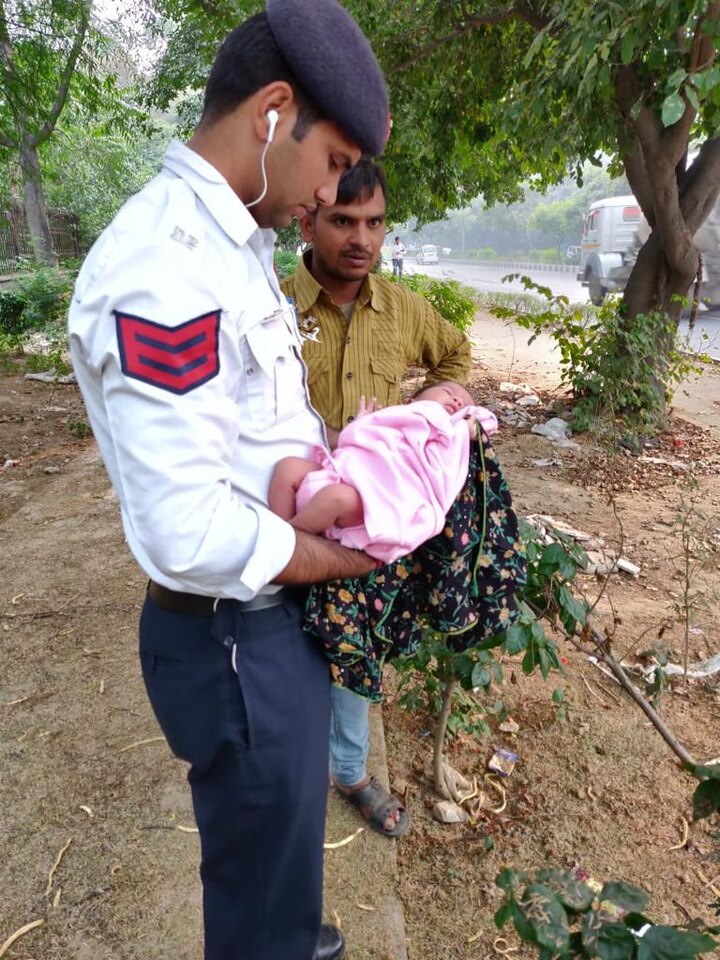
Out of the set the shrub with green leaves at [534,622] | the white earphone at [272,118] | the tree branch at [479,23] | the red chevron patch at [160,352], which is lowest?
the shrub with green leaves at [534,622]

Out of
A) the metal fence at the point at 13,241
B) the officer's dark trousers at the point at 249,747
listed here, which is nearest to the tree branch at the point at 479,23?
the officer's dark trousers at the point at 249,747

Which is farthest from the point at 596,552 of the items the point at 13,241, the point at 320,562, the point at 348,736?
the point at 13,241

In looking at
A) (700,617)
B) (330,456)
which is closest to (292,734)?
(330,456)

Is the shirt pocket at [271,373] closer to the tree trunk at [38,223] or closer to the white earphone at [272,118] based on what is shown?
the white earphone at [272,118]

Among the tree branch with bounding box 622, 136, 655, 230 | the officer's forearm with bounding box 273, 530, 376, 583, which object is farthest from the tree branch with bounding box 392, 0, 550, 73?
the officer's forearm with bounding box 273, 530, 376, 583

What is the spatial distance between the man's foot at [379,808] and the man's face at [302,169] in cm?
175

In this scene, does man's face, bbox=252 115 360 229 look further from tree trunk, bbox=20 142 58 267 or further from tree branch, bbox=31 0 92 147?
tree trunk, bbox=20 142 58 267

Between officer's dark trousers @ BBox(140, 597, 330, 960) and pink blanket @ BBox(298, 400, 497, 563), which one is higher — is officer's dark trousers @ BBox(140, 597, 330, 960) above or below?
below

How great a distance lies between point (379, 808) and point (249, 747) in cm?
123

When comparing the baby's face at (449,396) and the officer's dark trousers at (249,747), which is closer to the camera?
the officer's dark trousers at (249,747)

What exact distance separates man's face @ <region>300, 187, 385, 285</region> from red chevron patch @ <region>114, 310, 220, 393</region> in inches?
47.6

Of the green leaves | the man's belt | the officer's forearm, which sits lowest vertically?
the man's belt

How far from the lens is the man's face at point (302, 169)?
1.06 m

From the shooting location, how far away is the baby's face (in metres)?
1.61
